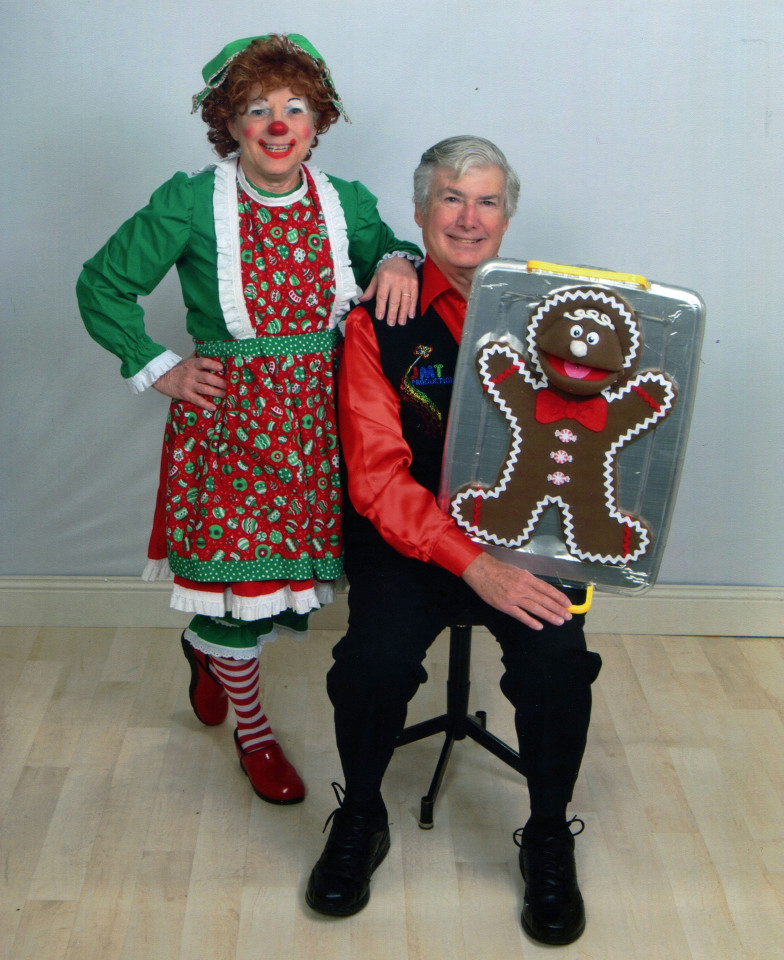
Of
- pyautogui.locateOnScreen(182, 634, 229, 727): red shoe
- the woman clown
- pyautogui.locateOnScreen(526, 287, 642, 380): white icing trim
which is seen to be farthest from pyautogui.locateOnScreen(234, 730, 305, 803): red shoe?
pyautogui.locateOnScreen(526, 287, 642, 380): white icing trim

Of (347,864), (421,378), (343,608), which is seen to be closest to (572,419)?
(421,378)

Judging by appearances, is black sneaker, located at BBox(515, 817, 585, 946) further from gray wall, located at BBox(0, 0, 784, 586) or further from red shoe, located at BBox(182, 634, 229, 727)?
gray wall, located at BBox(0, 0, 784, 586)

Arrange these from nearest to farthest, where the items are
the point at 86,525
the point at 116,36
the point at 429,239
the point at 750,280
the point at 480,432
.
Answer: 1. the point at 480,432
2. the point at 429,239
3. the point at 116,36
4. the point at 750,280
5. the point at 86,525

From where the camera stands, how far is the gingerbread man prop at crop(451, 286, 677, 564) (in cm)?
164

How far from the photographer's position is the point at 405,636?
1.84 metres

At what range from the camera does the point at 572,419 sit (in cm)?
171

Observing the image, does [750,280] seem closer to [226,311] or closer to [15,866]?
[226,311]

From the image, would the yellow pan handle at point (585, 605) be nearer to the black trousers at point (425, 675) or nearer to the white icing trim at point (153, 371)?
the black trousers at point (425, 675)

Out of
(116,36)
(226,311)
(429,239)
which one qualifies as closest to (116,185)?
(116,36)

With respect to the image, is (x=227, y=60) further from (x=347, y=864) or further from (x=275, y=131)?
(x=347, y=864)

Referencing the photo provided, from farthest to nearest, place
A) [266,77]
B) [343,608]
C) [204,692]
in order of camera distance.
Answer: [343,608]
[204,692]
[266,77]

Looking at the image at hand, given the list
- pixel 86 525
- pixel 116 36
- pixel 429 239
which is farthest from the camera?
pixel 86 525

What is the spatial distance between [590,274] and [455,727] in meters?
0.99

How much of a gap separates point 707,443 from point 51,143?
1.62 meters
